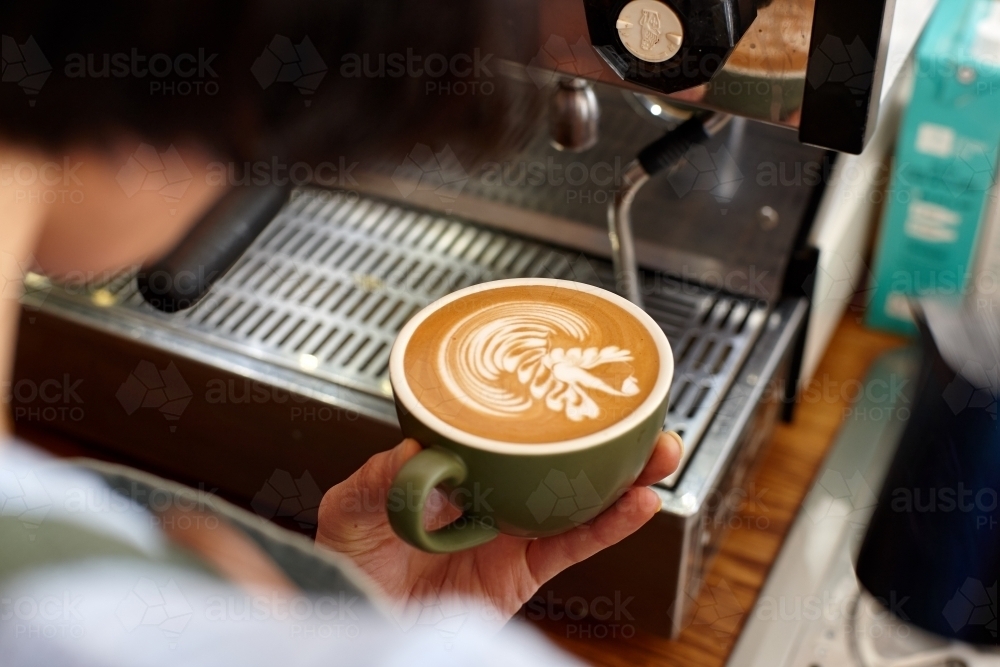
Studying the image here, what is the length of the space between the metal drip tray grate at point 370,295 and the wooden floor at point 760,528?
6.1 inches

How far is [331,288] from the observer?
91 cm

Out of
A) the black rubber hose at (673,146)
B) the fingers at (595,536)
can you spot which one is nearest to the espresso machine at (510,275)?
the black rubber hose at (673,146)

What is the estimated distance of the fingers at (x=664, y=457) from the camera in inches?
19.3

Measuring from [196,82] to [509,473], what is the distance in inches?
32.0

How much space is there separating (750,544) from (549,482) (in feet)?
1.60

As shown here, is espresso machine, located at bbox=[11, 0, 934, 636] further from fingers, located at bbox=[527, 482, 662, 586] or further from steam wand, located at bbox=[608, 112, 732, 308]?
fingers, located at bbox=[527, 482, 662, 586]

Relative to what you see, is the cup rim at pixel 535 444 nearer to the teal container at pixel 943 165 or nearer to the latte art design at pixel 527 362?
the latte art design at pixel 527 362

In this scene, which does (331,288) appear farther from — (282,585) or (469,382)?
(282,585)

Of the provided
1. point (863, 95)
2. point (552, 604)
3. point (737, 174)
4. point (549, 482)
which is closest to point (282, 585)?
point (549, 482)

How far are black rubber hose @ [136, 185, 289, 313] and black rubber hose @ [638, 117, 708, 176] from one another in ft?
0.93

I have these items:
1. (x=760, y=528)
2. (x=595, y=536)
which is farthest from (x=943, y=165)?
(x=595, y=536)

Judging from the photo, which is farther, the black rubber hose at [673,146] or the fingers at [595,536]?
the black rubber hose at [673,146]

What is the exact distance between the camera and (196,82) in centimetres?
109

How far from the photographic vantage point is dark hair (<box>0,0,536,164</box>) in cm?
100
